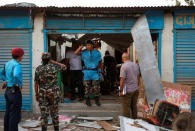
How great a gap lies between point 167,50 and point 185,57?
62 centimetres

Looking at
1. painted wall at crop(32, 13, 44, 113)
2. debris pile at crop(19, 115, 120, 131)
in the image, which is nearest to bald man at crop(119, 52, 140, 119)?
debris pile at crop(19, 115, 120, 131)

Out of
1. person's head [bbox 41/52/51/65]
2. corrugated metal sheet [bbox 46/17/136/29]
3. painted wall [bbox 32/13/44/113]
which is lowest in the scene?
person's head [bbox 41/52/51/65]

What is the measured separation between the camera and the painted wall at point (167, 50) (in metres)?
7.47

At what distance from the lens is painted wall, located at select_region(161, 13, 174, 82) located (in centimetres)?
747

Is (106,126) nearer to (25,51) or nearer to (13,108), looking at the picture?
(13,108)

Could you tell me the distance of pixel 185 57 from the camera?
7.51 m

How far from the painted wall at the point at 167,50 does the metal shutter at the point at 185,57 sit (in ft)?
0.65

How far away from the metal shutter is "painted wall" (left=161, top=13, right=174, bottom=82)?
0.20m

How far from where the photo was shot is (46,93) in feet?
16.9

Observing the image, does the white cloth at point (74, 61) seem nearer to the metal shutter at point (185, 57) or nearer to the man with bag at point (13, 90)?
the man with bag at point (13, 90)

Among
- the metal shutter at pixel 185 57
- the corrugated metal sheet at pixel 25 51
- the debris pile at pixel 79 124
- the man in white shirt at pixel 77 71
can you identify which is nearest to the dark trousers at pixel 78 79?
the man in white shirt at pixel 77 71

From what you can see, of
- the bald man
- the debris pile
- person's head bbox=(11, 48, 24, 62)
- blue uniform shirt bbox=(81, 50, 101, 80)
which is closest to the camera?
person's head bbox=(11, 48, 24, 62)

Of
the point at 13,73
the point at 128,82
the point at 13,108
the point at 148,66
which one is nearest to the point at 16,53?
the point at 13,73

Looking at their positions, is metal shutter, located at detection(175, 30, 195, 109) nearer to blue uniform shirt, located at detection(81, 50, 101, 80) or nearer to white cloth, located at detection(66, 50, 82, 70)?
blue uniform shirt, located at detection(81, 50, 101, 80)
